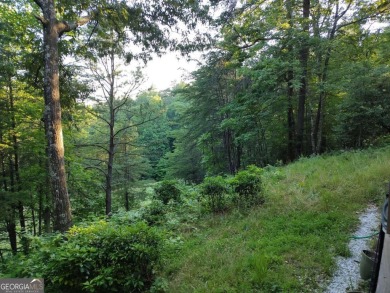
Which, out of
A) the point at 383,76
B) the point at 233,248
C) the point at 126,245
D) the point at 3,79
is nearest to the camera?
the point at 126,245

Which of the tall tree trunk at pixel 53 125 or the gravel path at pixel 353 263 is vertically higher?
the tall tree trunk at pixel 53 125

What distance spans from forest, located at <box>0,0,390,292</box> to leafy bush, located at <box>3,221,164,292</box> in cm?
2

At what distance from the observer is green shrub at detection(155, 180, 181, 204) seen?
7.03 metres

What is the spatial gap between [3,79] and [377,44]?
49.4 ft

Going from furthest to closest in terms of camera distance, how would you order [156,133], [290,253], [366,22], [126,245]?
1. [156,133]
2. [366,22]
3. [290,253]
4. [126,245]

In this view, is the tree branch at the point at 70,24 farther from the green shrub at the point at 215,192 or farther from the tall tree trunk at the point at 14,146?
the tall tree trunk at the point at 14,146

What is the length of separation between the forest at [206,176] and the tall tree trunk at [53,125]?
23mm

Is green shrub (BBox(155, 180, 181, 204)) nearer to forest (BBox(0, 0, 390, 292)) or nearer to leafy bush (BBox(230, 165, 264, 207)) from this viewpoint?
forest (BBox(0, 0, 390, 292))

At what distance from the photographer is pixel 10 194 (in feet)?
28.0

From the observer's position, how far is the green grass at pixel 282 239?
320 cm

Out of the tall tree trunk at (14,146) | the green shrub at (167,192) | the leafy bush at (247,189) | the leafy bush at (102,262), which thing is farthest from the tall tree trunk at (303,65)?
the tall tree trunk at (14,146)

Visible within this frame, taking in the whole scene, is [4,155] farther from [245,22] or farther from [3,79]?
[245,22]

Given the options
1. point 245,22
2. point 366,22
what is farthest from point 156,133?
point 366,22

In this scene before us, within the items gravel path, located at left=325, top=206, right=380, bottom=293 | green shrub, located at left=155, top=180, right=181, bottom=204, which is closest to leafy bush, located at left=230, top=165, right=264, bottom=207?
green shrub, located at left=155, top=180, right=181, bottom=204
